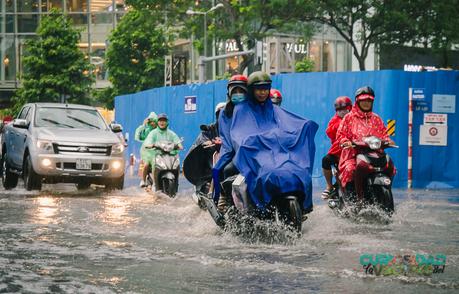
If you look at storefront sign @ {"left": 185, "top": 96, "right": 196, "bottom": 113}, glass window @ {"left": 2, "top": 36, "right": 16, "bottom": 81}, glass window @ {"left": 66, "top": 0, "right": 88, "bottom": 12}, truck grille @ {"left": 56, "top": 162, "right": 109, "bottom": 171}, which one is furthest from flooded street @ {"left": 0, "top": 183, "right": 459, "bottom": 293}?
glass window @ {"left": 2, "top": 36, "right": 16, "bottom": 81}

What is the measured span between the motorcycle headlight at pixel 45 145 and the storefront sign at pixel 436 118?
815 centimetres

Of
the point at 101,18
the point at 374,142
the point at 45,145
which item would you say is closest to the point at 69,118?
the point at 45,145

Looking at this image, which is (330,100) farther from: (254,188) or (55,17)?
(55,17)

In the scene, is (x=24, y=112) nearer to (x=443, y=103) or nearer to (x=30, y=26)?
(x=443, y=103)

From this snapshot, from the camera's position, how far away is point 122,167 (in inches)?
773

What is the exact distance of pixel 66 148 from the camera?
18891 millimetres

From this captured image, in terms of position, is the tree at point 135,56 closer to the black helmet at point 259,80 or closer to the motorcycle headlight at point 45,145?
the motorcycle headlight at point 45,145

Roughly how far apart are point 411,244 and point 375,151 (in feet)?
9.61

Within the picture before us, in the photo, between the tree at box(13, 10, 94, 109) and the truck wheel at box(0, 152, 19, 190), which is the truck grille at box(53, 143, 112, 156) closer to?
the truck wheel at box(0, 152, 19, 190)

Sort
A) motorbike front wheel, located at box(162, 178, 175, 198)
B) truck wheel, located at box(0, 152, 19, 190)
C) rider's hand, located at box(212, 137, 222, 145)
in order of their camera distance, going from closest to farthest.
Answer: rider's hand, located at box(212, 137, 222, 145), motorbike front wheel, located at box(162, 178, 175, 198), truck wheel, located at box(0, 152, 19, 190)

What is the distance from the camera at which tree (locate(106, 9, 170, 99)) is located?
5322cm

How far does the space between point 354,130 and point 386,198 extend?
1.16 metres

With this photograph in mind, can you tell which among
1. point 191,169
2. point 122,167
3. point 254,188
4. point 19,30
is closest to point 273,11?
point 122,167

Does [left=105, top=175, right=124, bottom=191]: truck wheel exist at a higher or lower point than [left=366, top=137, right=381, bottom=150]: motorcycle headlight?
lower
